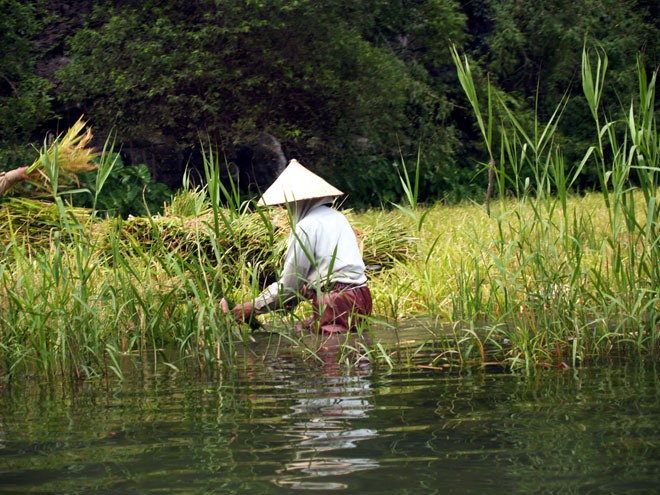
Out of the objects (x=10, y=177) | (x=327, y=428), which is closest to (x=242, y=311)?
(x=327, y=428)

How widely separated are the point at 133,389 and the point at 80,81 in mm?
13098

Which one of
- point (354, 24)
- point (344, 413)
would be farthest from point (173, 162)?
point (344, 413)

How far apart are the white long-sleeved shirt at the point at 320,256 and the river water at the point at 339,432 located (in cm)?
84

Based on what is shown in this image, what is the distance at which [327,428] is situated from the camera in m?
3.50

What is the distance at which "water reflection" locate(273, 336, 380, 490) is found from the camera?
9.40ft

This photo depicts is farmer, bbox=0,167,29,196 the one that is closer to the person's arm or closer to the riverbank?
the riverbank

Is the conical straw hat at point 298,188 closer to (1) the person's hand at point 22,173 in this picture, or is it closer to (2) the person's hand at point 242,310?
(2) the person's hand at point 242,310

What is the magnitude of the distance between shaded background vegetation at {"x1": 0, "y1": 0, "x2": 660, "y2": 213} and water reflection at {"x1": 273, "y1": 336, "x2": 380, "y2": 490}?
10172 millimetres

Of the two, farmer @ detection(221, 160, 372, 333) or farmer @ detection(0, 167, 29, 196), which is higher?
farmer @ detection(0, 167, 29, 196)

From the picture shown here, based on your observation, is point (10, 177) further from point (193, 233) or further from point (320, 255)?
point (320, 255)

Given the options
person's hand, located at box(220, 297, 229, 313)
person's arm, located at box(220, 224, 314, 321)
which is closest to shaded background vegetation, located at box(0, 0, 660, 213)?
person's arm, located at box(220, 224, 314, 321)

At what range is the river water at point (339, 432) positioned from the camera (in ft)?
9.16

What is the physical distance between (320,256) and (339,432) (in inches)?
92.9

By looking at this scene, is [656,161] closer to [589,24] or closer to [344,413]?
[344,413]
